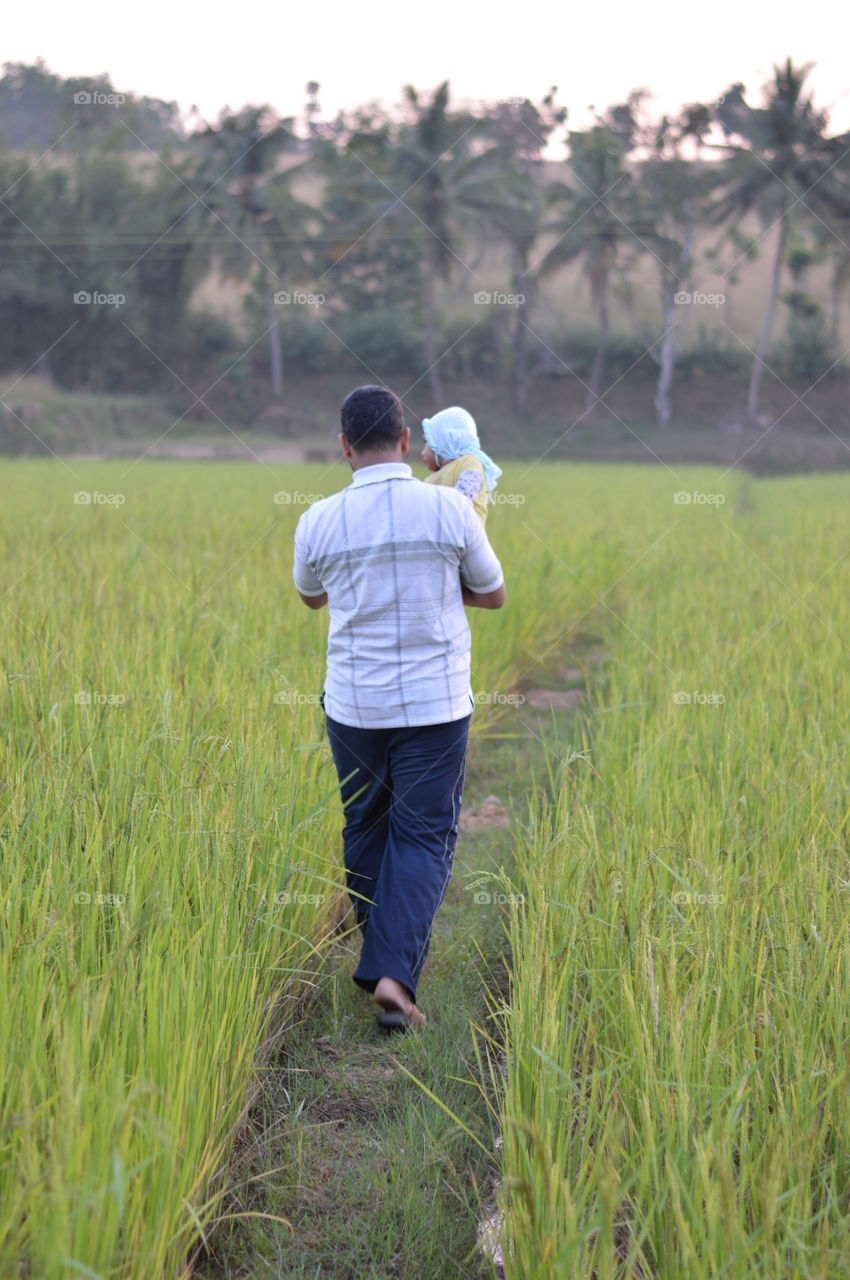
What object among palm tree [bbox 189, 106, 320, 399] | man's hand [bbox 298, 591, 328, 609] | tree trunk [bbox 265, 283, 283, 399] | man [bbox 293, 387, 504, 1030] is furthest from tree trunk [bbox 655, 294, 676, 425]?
man [bbox 293, 387, 504, 1030]

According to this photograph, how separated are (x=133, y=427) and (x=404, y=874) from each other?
31.3 meters

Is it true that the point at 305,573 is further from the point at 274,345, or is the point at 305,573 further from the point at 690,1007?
the point at 274,345

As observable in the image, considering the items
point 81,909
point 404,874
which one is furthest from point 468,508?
point 81,909

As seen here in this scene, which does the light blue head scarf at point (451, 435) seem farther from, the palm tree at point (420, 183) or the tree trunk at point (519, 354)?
the tree trunk at point (519, 354)

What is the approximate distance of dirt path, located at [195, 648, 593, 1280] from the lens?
183 cm

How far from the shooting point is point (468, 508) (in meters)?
2.62

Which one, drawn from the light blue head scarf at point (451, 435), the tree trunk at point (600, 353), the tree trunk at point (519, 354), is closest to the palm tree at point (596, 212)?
the tree trunk at point (600, 353)

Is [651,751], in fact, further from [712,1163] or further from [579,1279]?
[579,1279]

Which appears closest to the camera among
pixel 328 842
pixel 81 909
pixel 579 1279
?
pixel 579 1279

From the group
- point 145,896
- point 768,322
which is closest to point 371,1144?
point 145,896

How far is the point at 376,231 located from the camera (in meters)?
38.4

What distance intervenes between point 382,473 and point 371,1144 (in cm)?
142

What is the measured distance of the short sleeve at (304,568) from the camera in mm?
2678

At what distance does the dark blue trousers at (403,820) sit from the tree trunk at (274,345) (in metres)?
34.3
